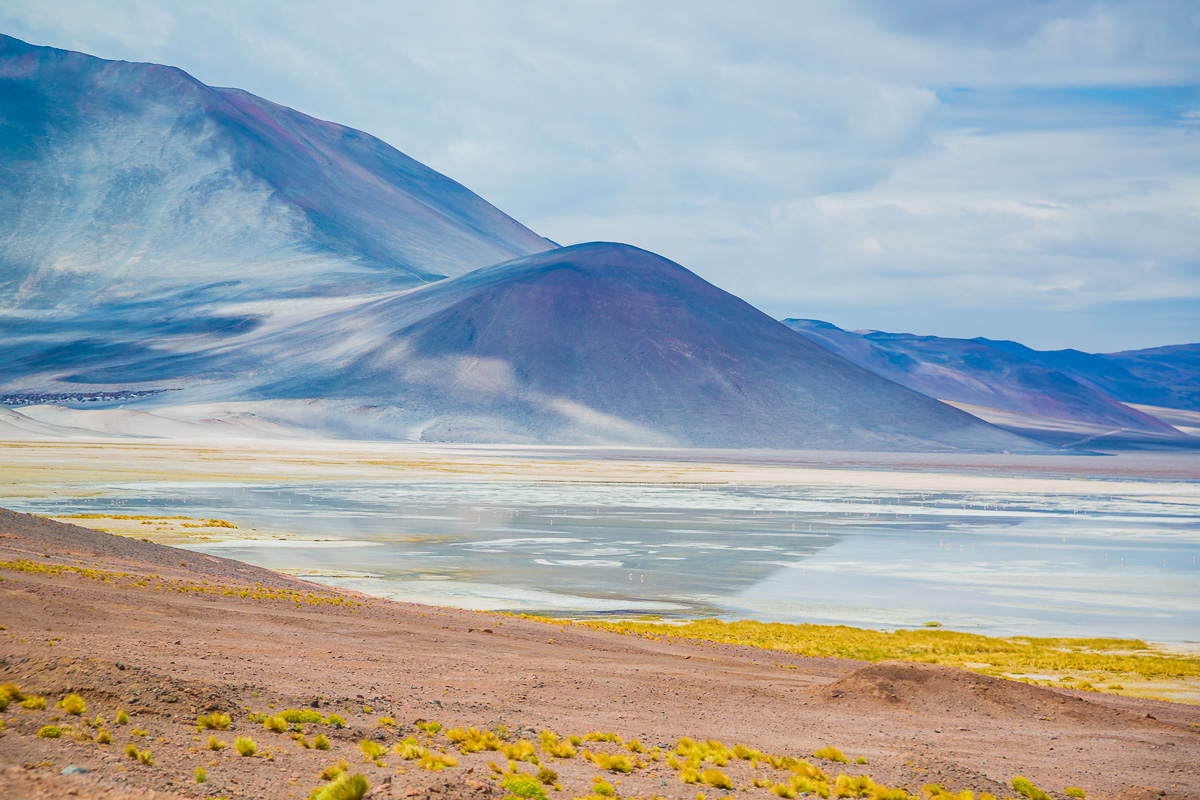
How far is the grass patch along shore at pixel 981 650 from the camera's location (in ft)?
59.9

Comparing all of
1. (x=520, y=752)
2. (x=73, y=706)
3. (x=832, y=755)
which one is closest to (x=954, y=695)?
(x=832, y=755)

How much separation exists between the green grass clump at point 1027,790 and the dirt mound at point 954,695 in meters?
4.40

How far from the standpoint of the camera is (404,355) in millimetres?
167250

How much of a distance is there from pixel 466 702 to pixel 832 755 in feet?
15.2

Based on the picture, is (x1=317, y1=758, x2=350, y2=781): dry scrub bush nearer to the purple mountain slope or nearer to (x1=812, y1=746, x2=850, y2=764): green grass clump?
(x1=812, y1=746, x2=850, y2=764): green grass clump

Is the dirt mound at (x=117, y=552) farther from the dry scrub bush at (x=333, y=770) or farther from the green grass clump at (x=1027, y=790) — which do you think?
the green grass clump at (x=1027, y=790)

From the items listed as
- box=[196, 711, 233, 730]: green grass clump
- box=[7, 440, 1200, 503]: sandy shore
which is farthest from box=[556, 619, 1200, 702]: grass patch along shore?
box=[7, 440, 1200, 503]: sandy shore

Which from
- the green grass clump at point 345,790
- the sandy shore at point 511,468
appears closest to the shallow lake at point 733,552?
the sandy shore at point 511,468

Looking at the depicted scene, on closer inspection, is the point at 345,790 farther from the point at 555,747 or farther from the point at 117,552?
the point at 117,552

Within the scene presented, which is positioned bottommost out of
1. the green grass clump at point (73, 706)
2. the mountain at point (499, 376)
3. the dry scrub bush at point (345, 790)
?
the dry scrub bush at point (345, 790)

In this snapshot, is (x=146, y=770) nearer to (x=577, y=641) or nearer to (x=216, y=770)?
(x=216, y=770)

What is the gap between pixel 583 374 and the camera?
166 metres

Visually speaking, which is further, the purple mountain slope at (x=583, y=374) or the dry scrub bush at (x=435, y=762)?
the purple mountain slope at (x=583, y=374)

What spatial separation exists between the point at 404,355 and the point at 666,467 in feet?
275
